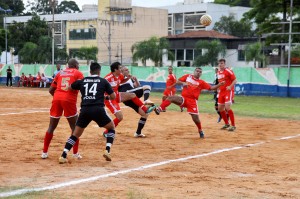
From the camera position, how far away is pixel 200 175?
966cm

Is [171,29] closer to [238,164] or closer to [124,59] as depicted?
[124,59]

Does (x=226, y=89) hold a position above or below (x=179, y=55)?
below

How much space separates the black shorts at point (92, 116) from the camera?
10453 mm

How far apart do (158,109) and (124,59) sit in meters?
68.6

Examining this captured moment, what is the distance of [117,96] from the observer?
1407 cm

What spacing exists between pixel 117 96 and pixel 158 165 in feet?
12.8

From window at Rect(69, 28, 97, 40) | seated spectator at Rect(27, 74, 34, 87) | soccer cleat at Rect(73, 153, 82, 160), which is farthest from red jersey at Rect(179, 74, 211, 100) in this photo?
window at Rect(69, 28, 97, 40)

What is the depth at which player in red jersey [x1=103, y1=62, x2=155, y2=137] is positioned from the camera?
1341 centimetres

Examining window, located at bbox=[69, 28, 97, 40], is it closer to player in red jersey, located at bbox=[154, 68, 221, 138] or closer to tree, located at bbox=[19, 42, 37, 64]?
tree, located at bbox=[19, 42, 37, 64]

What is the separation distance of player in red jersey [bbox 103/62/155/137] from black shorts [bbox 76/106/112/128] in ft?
9.38

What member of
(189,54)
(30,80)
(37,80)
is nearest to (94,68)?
(37,80)

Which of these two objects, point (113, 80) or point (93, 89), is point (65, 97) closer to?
point (93, 89)

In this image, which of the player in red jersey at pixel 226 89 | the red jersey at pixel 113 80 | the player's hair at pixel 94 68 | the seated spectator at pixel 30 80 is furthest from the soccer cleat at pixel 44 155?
the seated spectator at pixel 30 80

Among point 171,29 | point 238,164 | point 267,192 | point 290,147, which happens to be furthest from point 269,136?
point 171,29
